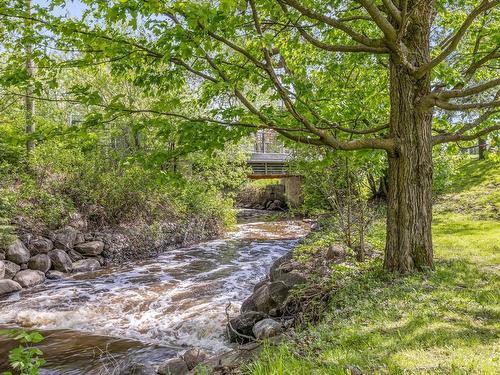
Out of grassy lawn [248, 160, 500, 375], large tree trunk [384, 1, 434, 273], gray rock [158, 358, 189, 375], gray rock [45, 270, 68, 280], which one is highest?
large tree trunk [384, 1, 434, 273]

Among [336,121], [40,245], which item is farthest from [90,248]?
[336,121]

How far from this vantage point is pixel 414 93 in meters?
5.58

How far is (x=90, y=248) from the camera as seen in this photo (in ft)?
35.7

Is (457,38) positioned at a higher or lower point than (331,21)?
lower

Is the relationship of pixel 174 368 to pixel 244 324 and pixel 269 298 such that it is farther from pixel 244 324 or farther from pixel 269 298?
pixel 269 298

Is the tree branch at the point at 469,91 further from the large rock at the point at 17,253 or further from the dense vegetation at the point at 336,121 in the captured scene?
the large rock at the point at 17,253

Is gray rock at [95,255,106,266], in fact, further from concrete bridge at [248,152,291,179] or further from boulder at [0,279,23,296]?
concrete bridge at [248,152,291,179]

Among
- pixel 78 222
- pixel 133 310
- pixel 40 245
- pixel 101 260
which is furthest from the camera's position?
pixel 78 222

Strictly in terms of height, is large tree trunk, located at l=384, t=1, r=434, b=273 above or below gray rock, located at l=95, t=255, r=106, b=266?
above

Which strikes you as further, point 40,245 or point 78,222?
point 78,222

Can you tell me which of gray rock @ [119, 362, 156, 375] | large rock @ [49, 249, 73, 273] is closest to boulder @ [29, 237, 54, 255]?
large rock @ [49, 249, 73, 273]

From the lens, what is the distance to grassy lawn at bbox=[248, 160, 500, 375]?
9.83 feet

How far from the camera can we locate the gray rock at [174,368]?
468 cm

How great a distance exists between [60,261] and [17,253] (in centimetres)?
106
